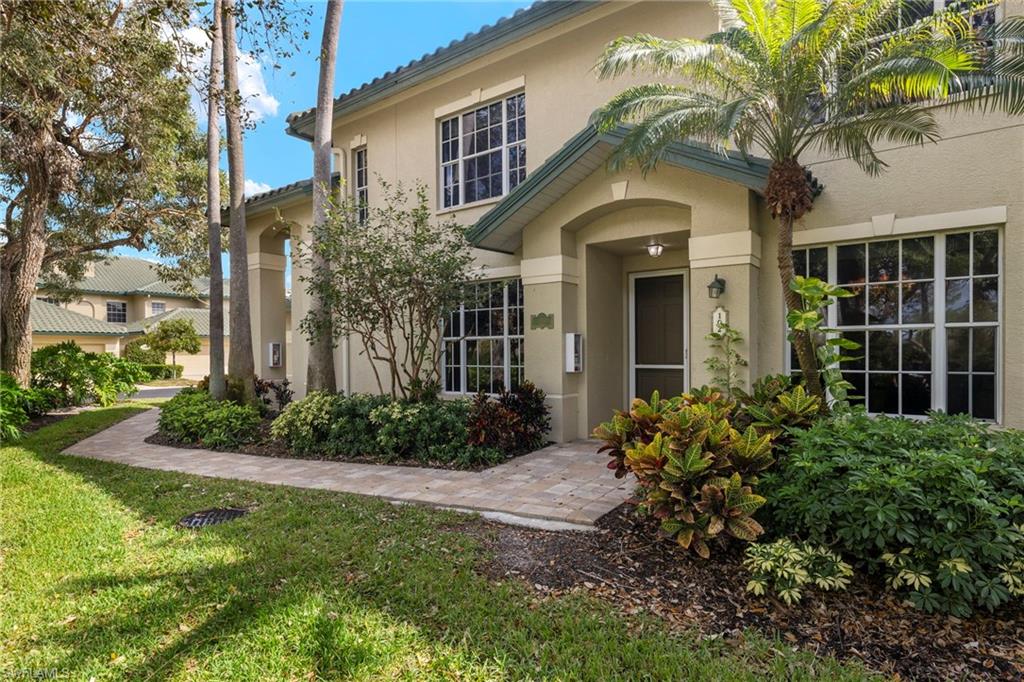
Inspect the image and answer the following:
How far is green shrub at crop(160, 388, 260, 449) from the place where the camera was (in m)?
9.57

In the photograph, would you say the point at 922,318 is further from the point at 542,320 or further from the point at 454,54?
the point at 454,54

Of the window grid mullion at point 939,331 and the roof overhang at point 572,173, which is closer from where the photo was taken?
the window grid mullion at point 939,331

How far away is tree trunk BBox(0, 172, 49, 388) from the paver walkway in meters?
6.00

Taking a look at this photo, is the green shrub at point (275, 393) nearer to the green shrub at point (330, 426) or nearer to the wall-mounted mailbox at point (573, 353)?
the green shrub at point (330, 426)

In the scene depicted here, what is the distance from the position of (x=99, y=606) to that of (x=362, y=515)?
2123mm

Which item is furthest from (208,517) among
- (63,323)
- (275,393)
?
(63,323)

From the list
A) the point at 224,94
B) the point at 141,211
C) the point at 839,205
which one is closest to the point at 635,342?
the point at 839,205

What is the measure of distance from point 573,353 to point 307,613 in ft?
19.4

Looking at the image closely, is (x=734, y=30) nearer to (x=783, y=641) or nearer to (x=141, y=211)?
(x=783, y=641)

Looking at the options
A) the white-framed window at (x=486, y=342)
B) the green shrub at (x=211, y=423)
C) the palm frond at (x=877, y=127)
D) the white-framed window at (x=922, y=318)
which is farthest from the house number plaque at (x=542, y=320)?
the green shrub at (x=211, y=423)

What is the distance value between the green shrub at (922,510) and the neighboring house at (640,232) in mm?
2956

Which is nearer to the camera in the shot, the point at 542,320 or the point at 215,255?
the point at 542,320

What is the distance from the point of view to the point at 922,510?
342cm

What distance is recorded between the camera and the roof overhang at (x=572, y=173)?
663cm
